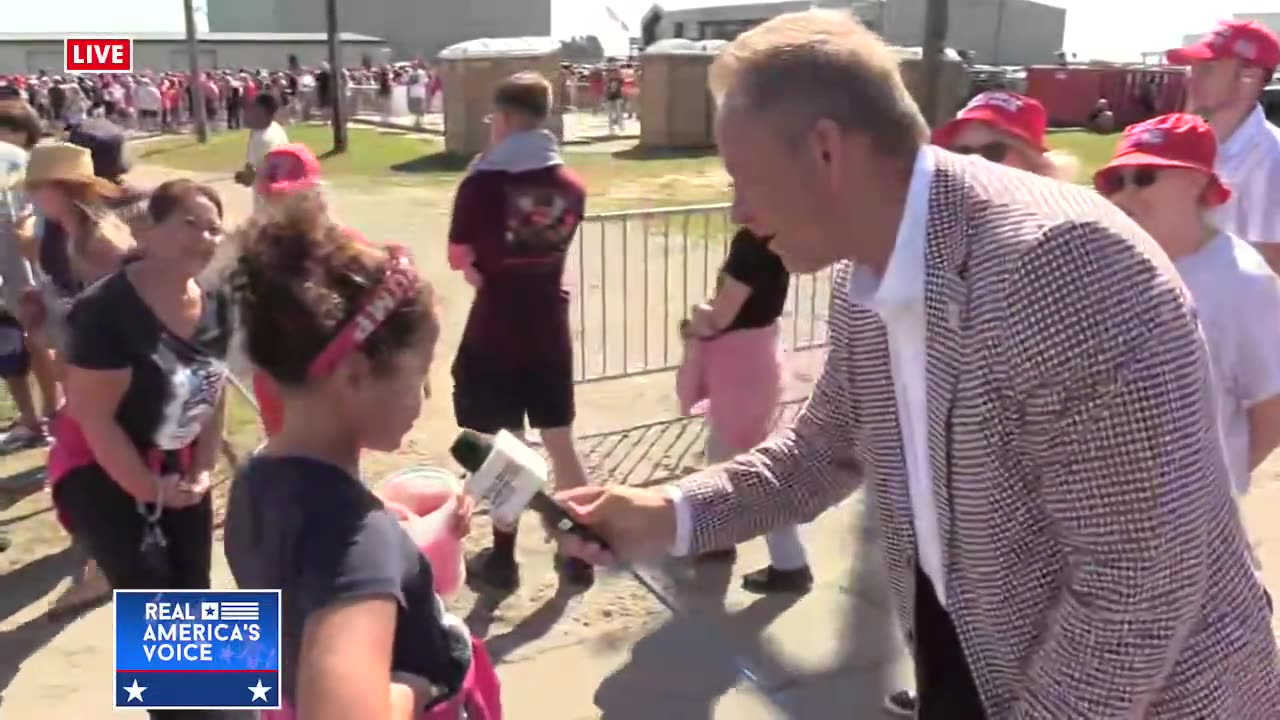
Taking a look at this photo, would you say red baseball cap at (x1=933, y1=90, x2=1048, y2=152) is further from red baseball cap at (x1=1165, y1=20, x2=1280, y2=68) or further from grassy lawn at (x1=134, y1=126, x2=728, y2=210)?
grassy lawn at (x1=134, y1=126, x2=728, y2=210)

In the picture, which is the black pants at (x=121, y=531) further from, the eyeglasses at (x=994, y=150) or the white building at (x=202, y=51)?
the white building at (x=202, y=51)

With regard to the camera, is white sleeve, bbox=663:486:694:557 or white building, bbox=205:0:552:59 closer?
white sleeve, bbox=663:486:694:557

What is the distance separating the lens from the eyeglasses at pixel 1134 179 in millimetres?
2973

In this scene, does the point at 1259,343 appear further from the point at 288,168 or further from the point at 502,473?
the point at 288,168

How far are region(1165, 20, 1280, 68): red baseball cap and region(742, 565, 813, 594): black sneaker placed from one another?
2.33 meters

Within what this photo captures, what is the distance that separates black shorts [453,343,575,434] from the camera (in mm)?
4688

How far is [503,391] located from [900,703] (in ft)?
6.20

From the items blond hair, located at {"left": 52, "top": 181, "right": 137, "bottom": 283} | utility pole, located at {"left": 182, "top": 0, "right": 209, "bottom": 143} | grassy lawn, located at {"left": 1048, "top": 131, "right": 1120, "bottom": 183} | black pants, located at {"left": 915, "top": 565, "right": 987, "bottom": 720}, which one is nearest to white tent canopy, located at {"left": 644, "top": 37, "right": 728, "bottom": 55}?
grassy lawn, located at {"left": 1048, "top": 131, "right": 1120, "bottom": 183}

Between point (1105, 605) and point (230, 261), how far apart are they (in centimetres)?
143

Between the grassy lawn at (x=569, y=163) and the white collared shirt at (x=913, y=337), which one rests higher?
the white collared shirt at (x=913, y=337)

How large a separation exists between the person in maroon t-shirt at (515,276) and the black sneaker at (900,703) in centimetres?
133

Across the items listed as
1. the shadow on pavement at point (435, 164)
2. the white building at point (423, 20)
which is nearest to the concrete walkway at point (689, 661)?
the shadow on pavement at point (435, 164)

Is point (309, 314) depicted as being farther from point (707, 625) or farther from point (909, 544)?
point (707, 625)

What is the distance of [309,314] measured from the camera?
1765 mm
